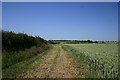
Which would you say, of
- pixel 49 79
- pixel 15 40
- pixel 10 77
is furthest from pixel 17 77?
pixel 15 40

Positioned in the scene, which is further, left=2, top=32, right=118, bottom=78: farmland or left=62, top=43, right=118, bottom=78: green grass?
left=2, top=32, right=118, bottom=78: farmland

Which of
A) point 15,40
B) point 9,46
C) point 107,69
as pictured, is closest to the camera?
point 107,69

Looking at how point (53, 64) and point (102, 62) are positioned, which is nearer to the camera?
point (102, 62)

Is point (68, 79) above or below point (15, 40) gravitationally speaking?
below

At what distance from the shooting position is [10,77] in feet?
43.4

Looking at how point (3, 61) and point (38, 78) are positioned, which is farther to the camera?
point (3, 61)

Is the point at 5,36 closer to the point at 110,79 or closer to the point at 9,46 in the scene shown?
the point at 9,46

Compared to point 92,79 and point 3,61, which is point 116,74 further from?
point 3,61

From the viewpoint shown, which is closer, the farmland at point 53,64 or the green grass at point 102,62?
the green grass at point 102,62

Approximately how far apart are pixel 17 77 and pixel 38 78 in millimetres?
1085

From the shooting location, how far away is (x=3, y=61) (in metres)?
18.8

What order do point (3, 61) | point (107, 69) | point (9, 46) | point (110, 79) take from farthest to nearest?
point (9, 46)
point (3, 61)
point (107, 69)
point (110, 79)

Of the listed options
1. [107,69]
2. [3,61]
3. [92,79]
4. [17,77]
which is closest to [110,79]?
[92,79]

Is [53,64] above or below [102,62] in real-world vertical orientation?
below
